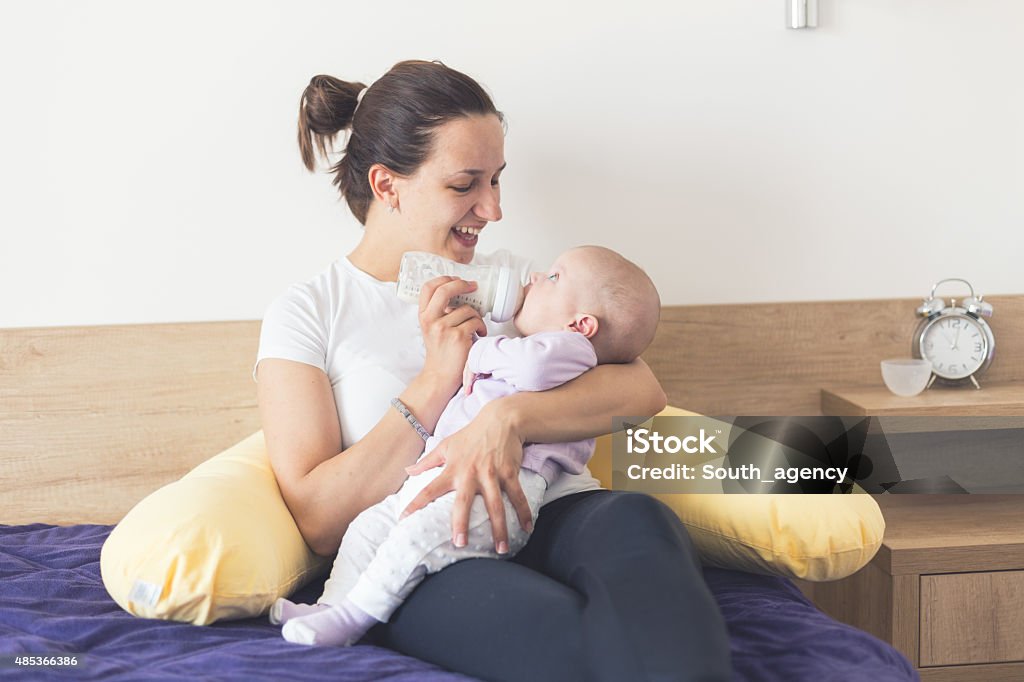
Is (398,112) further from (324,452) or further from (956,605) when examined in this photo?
(956,605)

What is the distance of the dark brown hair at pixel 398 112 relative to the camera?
1600 mm

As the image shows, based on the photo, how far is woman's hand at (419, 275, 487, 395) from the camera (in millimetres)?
1419

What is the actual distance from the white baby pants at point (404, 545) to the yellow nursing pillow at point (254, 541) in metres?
0.11

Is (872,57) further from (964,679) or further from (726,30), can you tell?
(964,679)

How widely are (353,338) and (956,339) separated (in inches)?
50.2

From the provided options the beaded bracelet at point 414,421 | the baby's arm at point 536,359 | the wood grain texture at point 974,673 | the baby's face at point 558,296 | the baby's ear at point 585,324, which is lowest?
the wood grain texture at point 974,673

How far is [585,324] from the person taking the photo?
1.37m

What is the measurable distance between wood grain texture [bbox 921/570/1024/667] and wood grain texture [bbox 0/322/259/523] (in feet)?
4.44

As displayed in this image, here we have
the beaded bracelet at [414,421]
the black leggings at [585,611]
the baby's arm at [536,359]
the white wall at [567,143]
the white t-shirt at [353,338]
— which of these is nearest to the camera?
the black leggings at [585,611]

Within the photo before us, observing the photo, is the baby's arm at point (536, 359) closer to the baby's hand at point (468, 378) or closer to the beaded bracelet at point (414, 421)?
the baby's hand at point (468, 378)

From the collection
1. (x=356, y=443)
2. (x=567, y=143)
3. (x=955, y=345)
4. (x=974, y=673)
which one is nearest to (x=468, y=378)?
(x=356, y=443)

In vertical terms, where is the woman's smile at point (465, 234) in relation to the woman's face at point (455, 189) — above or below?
below

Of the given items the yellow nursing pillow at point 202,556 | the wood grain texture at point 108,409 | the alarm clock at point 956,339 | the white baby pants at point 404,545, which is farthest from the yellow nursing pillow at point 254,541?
the alarm clock at point 956,339

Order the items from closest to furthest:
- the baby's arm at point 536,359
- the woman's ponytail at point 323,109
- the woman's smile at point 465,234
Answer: the baby's arm at point 536,359, the woman's smile at point 465,234, the woman's ponytail at point 323,109
